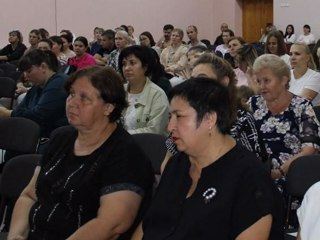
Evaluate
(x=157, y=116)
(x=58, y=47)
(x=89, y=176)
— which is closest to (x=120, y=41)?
(x=58, y=47)

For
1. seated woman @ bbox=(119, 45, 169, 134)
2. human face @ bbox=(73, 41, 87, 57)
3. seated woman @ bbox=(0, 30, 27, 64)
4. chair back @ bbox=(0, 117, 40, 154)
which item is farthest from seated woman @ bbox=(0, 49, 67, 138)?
seated woman @ bbox=(0, 30, 27, 64)

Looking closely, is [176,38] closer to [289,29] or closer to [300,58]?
[300,58]

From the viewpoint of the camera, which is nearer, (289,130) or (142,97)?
(289,130)

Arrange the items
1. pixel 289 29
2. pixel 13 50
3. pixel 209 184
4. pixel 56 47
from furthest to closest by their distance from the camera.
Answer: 1. pixel 289 29
2. pixel 13 50
3. pixel 56 47
4. pixel 209 184

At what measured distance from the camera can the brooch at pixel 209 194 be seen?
6.41 ft

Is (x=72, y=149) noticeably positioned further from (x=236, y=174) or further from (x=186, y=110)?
(x=236, y=174)

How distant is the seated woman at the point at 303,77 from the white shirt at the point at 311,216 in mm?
3524

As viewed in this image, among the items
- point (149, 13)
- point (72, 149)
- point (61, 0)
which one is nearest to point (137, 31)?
point (149, 13)

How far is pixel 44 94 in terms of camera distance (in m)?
4.55

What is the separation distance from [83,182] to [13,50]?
32.9ft

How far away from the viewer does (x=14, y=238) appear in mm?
2590

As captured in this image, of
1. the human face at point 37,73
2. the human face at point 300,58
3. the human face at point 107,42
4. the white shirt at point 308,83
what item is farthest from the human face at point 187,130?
the human face at point 107,42

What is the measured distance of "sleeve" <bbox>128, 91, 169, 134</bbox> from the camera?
14.0 feet

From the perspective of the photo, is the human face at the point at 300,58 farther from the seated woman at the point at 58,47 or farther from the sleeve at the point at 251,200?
the seated woman at the point at 58,47
